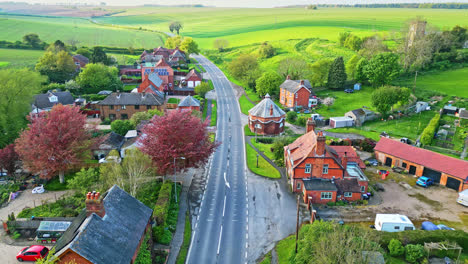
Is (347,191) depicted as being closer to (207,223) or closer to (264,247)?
(264,247)

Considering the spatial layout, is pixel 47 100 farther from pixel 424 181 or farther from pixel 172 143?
pixel 424 181

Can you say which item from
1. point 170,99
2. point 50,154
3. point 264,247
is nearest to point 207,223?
point 264,247

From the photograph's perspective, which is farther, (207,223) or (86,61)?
(86,61)

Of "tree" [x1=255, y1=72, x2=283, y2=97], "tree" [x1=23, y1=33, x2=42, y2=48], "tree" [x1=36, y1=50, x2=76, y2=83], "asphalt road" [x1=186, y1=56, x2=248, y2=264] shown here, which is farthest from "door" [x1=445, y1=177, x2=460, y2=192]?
"tree" [x1=23, y1=33, x2=42, y2=48]

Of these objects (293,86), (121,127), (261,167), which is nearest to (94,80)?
(121,127)

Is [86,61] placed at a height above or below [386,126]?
above

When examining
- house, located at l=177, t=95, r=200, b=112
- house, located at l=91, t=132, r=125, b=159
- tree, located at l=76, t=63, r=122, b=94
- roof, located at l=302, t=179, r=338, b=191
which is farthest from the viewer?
tree, located at l=76, t=63, r=122, b=94

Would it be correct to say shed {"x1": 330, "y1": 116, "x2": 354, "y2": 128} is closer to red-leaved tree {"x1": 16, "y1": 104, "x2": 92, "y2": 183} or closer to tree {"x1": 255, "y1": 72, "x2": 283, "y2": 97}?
tree {"x1": 255, "y1": 72, "x2": 283, "y2": 97}
